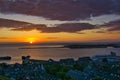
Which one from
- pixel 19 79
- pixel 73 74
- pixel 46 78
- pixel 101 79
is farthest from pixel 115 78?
pixel 19 79

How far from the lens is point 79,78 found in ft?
79.3

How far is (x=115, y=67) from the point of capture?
102ft

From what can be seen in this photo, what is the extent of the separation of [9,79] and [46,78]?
2748 millimetres

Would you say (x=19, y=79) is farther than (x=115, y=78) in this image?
No

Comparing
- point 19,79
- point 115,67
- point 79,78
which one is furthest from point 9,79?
point 115,67

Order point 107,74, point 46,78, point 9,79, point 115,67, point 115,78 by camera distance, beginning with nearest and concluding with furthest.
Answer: point 9,79 → point 46,78 → point 115,78 → point 107,74 → point 115,67

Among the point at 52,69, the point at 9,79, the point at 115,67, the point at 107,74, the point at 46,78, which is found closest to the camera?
the point at 9,79

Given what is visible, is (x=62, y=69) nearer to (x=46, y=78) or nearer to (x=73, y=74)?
(x=73, y=74)

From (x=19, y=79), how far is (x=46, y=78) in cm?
189

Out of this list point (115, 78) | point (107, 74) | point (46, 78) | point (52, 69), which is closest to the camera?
point (46, 78)

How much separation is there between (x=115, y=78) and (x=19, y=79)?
6.94m

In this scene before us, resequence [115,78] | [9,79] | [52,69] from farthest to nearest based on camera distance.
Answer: [52,69], [115,78], [9,79]

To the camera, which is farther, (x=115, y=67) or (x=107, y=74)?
(x=115, y=67)

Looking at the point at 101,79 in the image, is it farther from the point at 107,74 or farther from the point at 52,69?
the point at 52,69
